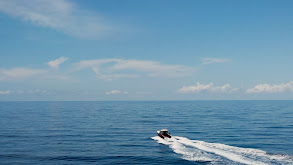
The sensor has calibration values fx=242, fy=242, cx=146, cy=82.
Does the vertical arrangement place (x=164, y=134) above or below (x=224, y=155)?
above

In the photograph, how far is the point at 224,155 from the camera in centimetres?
3875

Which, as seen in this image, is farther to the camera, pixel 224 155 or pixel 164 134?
pixel 164 134

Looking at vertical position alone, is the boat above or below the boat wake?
above

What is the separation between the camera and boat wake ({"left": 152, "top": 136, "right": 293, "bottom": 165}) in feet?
115

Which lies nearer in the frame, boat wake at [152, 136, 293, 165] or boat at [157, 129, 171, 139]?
boat wake at [152, 136, 293, 165]

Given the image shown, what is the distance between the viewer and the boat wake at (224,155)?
115 ft

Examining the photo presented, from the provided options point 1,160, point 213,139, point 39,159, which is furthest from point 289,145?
point 1,160

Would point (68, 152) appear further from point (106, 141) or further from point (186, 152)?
point (186, 152)

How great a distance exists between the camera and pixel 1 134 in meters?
61.6

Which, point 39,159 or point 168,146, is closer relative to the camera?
point 39,159

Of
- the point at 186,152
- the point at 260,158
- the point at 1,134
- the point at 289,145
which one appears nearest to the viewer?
the point at 260,158

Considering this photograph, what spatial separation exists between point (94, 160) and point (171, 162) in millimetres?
12040

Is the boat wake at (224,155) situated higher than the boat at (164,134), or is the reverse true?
the boat at (164,134)

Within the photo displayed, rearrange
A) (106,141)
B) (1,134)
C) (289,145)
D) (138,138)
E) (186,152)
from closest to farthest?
(186,152), (289,145), (106,141), (138,138), (1,134)
